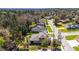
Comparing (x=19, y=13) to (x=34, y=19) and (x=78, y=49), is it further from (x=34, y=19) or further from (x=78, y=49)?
(x=78, y=49)

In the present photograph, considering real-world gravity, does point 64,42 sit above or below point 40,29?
below

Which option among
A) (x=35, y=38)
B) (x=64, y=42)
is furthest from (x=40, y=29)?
(x=64, y=42)

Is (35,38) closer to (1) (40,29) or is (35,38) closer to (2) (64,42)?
(1) (40,29)
